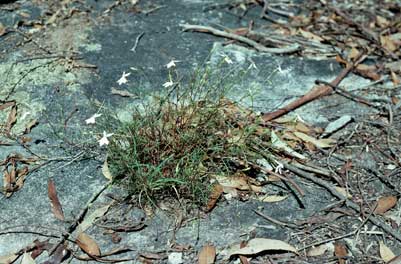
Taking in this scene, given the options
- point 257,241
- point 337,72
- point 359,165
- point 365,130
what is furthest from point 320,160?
point 337,72

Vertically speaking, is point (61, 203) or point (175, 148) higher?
point (175, 148)

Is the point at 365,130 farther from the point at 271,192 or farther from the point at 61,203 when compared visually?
the point at 61,203

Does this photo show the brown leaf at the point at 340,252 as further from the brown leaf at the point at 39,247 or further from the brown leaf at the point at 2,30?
the brown leaf at the point at 2,30

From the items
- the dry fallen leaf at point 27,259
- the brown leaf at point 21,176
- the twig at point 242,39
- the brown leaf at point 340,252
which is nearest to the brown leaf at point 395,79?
the twig at point 242,39

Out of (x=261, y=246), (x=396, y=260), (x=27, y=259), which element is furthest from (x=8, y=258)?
(x=396, y=260)

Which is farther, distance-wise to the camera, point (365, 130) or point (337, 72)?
point (337, 72)

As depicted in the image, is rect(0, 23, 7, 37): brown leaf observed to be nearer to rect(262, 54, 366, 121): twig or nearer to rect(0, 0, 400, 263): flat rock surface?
rect(0, 0, 400, 263): flat rock surface

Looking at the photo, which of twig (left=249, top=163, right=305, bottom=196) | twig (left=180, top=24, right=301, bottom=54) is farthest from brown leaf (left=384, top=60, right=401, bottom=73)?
twig (left=249, top=163, right=305, bottom=196)
